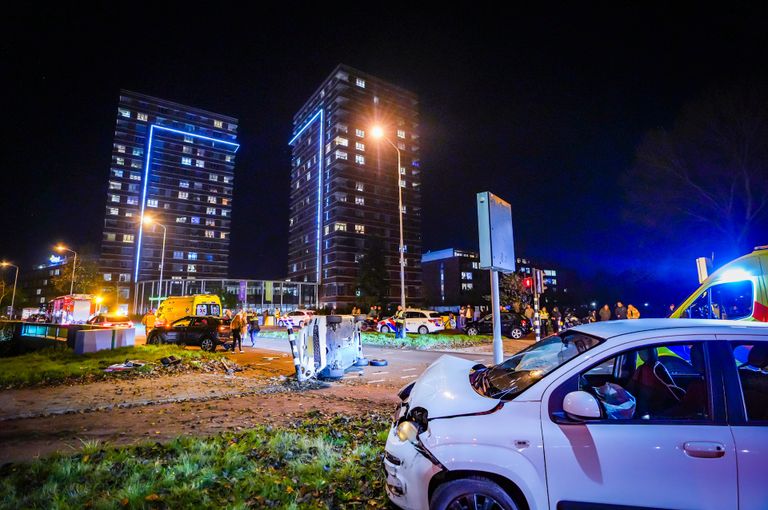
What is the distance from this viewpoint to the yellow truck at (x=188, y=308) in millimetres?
27562

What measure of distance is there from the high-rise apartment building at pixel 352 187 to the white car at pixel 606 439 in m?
83.7

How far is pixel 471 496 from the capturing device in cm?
269

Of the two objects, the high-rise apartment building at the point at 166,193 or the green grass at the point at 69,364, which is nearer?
the green grass at the point at 69,364

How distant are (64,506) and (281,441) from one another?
7.10ft

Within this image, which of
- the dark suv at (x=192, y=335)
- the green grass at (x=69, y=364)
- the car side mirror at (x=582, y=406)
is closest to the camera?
the car side mirror at (x=582, y=406)

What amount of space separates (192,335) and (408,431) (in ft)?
57.1

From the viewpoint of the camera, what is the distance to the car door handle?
8.07ft

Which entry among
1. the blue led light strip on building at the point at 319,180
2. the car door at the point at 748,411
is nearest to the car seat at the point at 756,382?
the car door at the point at 748,411

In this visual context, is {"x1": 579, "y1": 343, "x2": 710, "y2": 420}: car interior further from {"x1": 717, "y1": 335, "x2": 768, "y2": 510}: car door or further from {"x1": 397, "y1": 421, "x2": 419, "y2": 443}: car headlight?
{"x1": 397, "y1": 421, "x2": 419, "y2": 443}: car headlight

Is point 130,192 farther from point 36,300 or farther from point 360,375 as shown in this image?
point 360,375

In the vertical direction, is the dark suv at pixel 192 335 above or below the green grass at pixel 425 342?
above

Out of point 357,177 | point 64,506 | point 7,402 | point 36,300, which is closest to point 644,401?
point 64,506

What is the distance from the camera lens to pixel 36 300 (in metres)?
132

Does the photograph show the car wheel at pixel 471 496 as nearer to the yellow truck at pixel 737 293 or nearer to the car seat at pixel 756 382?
the car seat at pixel 756 382
